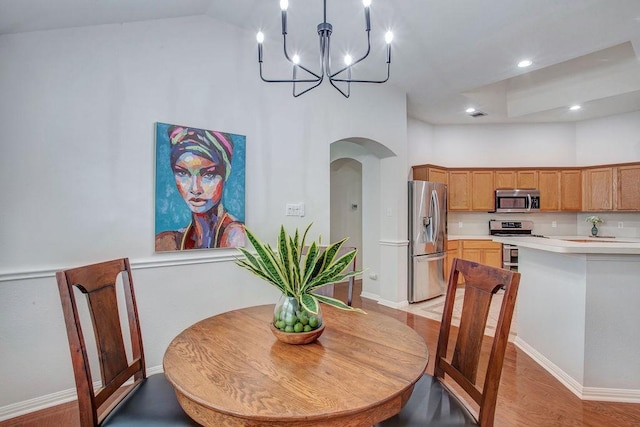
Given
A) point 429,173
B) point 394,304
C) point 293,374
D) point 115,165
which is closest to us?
point 293,374

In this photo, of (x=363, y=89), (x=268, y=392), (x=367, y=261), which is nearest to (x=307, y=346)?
(x=268, y=392)

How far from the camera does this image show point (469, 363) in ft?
4.47

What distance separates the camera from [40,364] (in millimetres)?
2162

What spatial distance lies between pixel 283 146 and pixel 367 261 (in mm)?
2503

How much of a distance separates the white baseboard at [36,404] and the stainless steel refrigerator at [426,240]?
12.3ft

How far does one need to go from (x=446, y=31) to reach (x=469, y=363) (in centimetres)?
286

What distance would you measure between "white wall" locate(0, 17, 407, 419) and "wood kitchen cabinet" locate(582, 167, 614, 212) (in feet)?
16.6

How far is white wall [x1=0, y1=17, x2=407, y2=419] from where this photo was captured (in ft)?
6.89

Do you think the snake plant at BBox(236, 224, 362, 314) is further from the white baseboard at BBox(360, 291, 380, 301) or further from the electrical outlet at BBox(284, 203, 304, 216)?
the white baseboard at BBox(360, 291, 380, 301)

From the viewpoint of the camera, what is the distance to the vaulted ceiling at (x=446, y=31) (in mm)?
2330

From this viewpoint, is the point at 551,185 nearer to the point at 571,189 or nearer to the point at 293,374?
the point at 571,189

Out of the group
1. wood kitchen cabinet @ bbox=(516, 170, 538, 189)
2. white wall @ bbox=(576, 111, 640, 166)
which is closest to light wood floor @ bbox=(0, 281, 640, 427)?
wood kitchen cabinet @ bbox=(516, 170, 538, 189)

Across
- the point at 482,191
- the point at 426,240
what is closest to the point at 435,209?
the point at 426,240

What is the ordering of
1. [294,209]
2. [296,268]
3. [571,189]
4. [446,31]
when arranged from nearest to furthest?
[296,268]
[446,31]
[294,209]
[571,189]
